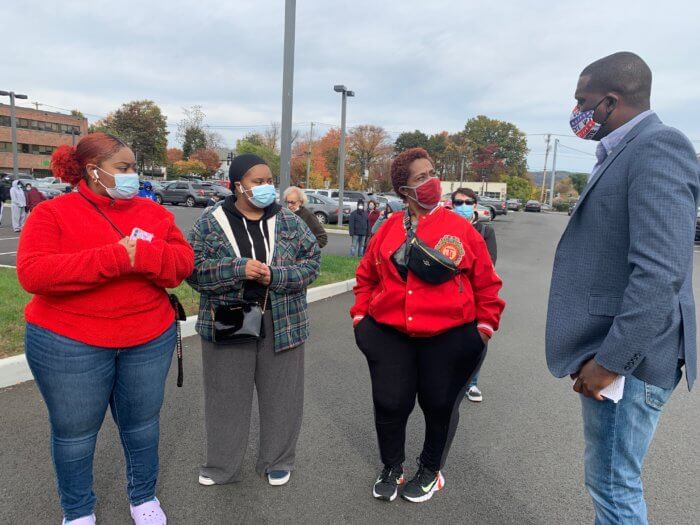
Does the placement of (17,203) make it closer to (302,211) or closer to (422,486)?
(302,211)

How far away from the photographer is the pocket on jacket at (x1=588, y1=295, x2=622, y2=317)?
65.6 inches

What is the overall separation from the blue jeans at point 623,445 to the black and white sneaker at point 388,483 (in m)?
1.25

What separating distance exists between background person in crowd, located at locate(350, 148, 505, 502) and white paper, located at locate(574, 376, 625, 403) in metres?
0.97

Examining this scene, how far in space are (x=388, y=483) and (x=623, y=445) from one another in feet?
4.88

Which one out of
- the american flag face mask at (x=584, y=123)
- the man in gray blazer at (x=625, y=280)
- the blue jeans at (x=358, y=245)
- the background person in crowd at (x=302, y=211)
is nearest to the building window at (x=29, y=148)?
the blue jeans at (x=358, y=245)

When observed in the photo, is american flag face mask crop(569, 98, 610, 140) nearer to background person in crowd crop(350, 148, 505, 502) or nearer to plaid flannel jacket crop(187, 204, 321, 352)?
background person in crowd crop(350, 148, 505, 502)

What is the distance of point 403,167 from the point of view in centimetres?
269

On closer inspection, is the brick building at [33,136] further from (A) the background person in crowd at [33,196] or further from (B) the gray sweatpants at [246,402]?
(B) the gray sweatpants at [246,402]

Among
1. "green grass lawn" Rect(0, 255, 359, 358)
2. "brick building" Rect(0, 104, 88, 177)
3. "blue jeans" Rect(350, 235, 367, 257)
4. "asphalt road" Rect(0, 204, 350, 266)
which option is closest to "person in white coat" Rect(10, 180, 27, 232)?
"asphalt road" Rect(0, 204, 350, 266)

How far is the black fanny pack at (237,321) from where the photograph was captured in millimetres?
2631

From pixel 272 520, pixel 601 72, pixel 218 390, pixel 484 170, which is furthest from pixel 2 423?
pixel 484 170

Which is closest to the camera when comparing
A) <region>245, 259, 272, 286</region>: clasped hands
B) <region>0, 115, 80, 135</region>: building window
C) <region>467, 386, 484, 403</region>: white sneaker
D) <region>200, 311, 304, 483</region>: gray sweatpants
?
<region>245, 259, 272, 286</region>: clasped hands

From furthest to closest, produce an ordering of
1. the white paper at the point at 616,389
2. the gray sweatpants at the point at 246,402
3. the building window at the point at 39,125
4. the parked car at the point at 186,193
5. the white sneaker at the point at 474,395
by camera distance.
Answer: the building window at the point at 39,125 < the parked car at the point at 186,193 < the white sneaker at the point at 474,395 < the gray sweatpants at the point at 246,402 < the white paper at the point at 616,389

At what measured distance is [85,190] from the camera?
223 centimetres
